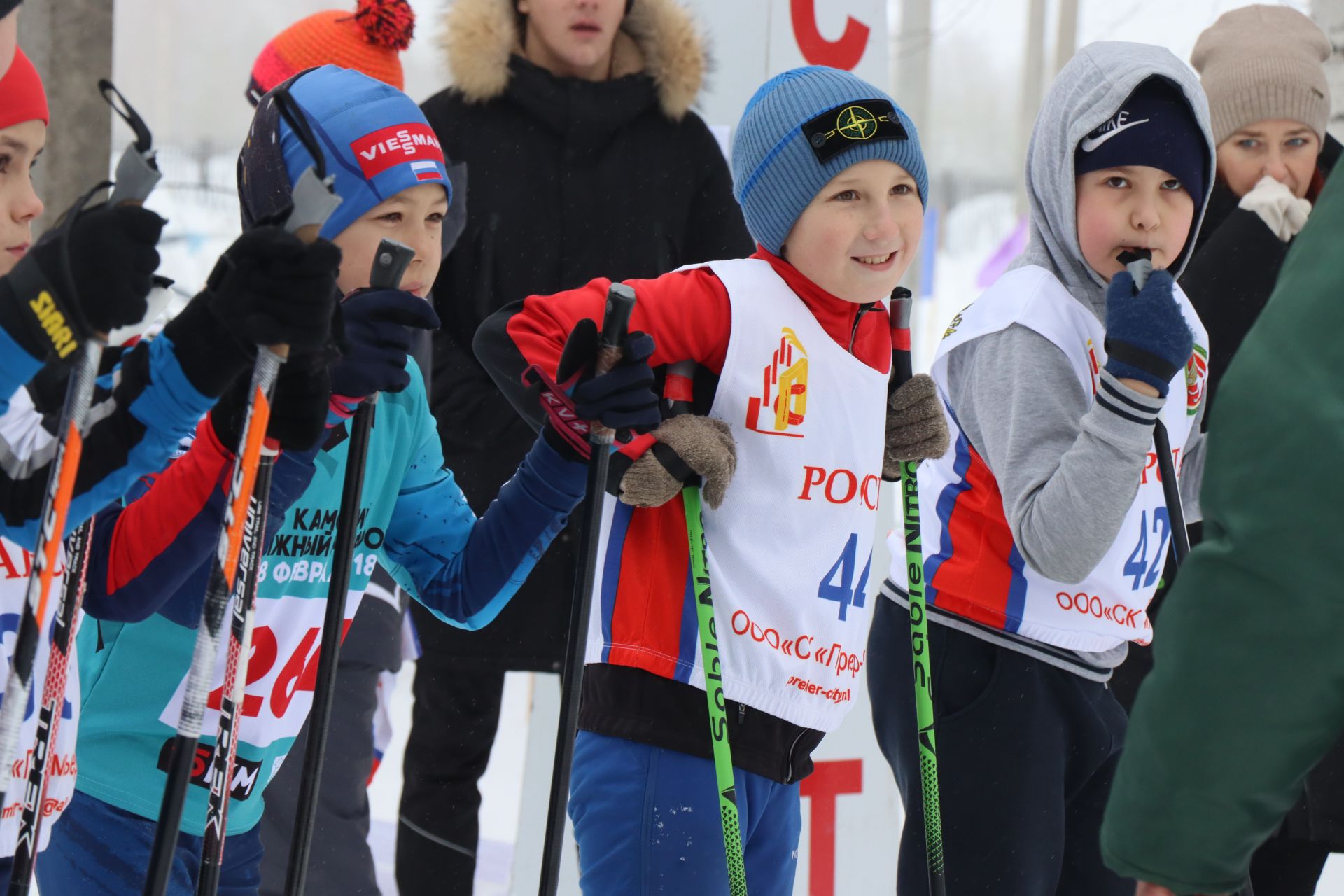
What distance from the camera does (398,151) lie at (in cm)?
237

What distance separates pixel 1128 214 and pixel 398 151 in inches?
50.9

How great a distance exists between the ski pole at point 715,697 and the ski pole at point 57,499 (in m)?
0.96

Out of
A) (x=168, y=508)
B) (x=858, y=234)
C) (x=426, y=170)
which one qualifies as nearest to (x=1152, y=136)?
(x=858, y=234)

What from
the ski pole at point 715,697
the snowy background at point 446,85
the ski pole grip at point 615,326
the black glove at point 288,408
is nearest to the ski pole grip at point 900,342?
the ski pole at point 715,697

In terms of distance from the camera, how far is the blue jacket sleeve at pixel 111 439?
1.75 meters

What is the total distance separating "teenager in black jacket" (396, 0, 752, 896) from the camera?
350 centimetres

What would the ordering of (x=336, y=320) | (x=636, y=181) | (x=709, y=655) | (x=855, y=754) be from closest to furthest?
(x=336, y=320) → (x=709, y=655) → (x=636, y=181) → (x=855, y=754)

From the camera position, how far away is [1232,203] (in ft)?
12.4

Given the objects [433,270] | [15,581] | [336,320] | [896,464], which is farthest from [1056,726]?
[15,581]

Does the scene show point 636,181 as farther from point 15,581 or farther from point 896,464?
point 15,581

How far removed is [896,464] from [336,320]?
111 cm

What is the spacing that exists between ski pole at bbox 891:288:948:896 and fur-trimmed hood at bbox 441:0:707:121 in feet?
4.41

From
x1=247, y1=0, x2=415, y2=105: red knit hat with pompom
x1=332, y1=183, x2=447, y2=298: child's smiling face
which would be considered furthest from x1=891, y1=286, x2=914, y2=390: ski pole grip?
x1=247, y1=0, x2=415, y2=105: red knit hat with pompom

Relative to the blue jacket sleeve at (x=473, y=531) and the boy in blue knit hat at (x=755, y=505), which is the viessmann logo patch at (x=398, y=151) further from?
the blue jacket sleeve at (x=473, y=531)
